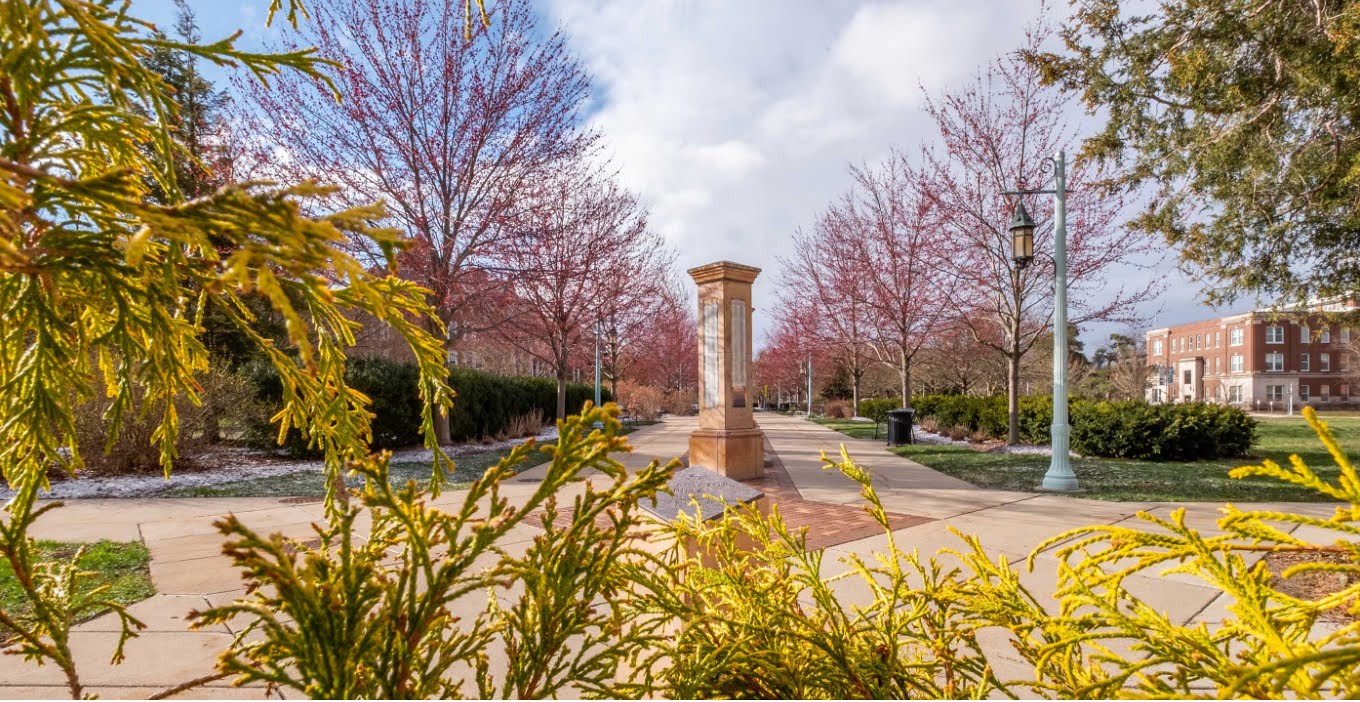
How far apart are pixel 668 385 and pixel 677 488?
33152mm

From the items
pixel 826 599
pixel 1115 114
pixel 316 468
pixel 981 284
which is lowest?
pixel 316 468

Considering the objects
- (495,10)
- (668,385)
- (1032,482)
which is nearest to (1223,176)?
(1032,482)

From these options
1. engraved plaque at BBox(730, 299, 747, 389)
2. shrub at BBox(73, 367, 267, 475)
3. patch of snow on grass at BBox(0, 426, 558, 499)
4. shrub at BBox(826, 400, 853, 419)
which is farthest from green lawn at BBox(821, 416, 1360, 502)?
shrub at BBox(826, 400, 853, 419)

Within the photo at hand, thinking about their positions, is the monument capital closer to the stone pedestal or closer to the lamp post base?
the stone pedestal

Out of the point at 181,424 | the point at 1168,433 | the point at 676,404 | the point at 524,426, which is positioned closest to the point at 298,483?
the point at 181,424

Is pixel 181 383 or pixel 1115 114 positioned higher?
pixel 1115 114

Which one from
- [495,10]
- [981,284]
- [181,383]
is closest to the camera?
[181,383]

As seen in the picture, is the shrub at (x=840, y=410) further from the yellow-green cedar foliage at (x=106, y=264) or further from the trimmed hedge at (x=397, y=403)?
the yellow-green cedar foliage at (x=106, y=264)

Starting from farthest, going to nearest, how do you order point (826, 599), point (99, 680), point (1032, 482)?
point (1032, 482)
point (99, 680)
point (826, 599)

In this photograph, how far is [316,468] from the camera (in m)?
10.2

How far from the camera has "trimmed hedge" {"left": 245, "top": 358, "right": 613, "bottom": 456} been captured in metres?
11.2

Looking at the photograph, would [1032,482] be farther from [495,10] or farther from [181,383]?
[495,10]

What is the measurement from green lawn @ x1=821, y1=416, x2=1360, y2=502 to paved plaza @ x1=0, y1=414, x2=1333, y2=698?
596 millimetres

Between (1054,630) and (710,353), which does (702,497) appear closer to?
(1054,630)
